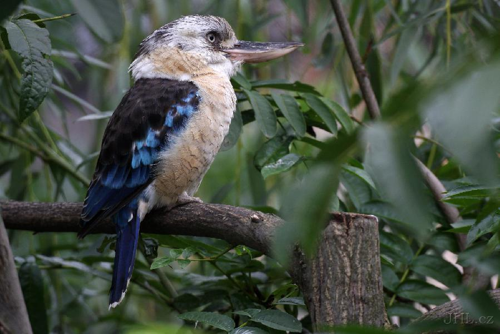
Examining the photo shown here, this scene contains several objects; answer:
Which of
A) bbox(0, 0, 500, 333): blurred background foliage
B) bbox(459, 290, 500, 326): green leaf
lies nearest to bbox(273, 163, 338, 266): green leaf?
bbox(0, 0, 500, 333): blurred background foliage

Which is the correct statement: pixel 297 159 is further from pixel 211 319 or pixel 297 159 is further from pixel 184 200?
pixel 211 319

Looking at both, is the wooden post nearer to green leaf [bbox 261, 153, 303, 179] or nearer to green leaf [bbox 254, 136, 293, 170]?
green leaf [bbox 261, 153, 303, 179]

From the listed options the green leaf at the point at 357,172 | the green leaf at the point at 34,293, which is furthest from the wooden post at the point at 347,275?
the green leaf at the point at 34,293

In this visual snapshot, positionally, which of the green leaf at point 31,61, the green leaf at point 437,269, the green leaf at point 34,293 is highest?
the green leaf at point 31,61

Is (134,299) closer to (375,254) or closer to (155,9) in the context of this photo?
(155,9)

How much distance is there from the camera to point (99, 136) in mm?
2631

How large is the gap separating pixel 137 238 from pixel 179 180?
8.3 inches

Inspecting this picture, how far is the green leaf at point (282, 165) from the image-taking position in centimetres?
155

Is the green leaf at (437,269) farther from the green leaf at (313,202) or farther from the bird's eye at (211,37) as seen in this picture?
the green leaf at (313,202)

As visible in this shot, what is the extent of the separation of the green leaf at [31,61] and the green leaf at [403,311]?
946 mm

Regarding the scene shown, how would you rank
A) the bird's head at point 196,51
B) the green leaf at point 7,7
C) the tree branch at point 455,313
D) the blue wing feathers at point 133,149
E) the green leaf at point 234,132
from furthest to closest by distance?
the bird's head at point 196,51 < the green leaf at point 234,132 < the blue wing feathers at point 133,149 < the tree branch at point 455,313 < the green leaf at point 7,7

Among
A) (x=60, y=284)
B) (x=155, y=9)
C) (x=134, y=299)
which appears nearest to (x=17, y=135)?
(x=60, y=284)

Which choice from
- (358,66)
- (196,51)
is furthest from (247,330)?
(196,51)

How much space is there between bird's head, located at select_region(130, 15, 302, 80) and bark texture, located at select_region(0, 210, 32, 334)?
993 millimetres
